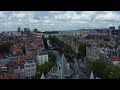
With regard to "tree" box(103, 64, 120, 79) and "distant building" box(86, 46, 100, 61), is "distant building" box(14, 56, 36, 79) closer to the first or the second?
"tree" box(103, 64, 120, 79)

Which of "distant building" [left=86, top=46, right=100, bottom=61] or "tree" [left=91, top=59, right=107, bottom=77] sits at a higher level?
"distant building" [left=86, top=46, right=100, bottom=61]

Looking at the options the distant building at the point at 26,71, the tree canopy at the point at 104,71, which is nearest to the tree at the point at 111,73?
the tree canopy at the point at 104,71

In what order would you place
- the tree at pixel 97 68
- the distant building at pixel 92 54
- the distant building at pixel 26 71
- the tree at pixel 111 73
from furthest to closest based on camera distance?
the distant building at pixel 92 54, the tree at pixel 97 68, the tree at pixel 111 73, the distant building at pixel 26 71

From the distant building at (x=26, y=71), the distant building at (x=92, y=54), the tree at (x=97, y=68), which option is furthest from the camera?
the distant building at (x=92, y=54)

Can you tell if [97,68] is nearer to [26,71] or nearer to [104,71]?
[104,71]

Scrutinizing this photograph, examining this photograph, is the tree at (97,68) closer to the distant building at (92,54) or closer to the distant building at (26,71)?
the distant building at (92,54)

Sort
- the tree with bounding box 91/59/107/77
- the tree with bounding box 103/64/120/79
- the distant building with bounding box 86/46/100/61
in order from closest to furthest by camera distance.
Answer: the tree with bounding box 103/64/120/79 < the tree with bounding box 91/59/107/77 < the distant building with bounding box 86/46/100/61

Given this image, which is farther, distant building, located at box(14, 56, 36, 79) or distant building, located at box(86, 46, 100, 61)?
distant building, located at box(86, 46, 100, 61)

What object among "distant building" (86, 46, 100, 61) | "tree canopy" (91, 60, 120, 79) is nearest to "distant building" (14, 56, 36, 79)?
"tree canopy" (91, 60, 120, 79)

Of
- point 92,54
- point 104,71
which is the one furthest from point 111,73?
point 92,54
